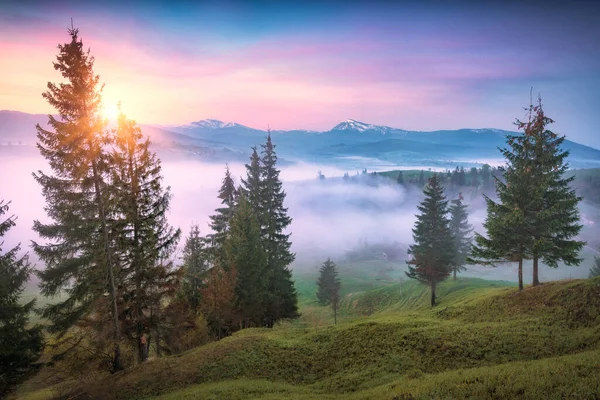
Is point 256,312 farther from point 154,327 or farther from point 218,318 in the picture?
point 154,327

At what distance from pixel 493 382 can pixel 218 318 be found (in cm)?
2394

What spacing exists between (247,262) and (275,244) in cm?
628

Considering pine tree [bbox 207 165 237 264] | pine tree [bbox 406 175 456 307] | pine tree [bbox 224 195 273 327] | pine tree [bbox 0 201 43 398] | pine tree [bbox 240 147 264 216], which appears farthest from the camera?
pine tree [bbox 406 175 456 307]

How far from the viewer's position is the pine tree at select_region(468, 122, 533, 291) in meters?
26.2

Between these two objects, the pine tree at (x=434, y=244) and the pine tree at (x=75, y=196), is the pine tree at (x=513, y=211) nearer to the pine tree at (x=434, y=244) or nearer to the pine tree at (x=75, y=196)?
the pine tree at (x=434, y=244)

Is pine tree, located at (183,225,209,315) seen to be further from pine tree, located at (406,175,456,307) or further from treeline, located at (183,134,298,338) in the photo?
pine tree, located at (406,175,456,307)

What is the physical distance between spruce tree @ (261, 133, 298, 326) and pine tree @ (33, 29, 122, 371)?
19.4 metres

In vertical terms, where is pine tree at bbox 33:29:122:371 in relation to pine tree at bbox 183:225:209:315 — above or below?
above

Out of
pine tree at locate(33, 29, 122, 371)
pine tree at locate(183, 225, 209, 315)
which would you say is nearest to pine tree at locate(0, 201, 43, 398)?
pine tree at locate(33, 29, 122, 371)

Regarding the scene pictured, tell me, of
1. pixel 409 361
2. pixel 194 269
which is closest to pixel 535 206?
pixel 409 361

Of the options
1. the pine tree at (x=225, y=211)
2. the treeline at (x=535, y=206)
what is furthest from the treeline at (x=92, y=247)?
the treeline at (x=535, y=206)

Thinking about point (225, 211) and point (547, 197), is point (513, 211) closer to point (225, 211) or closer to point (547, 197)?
point (547, 197)

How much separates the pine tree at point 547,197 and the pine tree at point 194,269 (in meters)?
28.7

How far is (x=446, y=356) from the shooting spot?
16484mm
